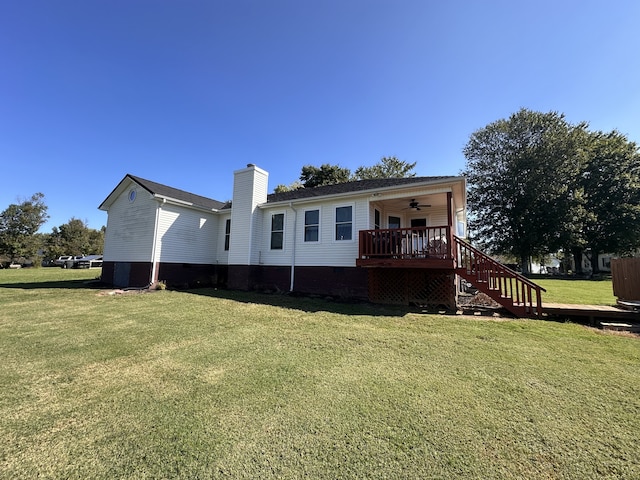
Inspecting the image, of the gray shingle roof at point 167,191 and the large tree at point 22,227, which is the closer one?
the gray shingle roof at point 167,191

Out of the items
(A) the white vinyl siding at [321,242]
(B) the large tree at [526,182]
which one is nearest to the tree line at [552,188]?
(B) the large tree at [526,182]

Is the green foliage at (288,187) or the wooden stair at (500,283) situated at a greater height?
the green foliage at (288,187)

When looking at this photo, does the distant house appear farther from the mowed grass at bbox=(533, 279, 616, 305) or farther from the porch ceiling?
the mowed grass at bbox=(533, 279, 616, 305)

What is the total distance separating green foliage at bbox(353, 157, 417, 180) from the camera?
30.7m

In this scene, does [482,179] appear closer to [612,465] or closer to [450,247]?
[450,247]

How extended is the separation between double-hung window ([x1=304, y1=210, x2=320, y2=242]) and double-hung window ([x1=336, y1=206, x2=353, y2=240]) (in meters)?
0.88

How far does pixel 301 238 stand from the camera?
11375 millimetres

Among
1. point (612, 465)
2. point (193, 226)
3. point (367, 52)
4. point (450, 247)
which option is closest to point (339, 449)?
point (612, 465)

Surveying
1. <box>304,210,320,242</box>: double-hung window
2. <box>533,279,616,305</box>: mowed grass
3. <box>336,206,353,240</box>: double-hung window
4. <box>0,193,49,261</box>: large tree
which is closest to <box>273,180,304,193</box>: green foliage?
<box>304,210,320,242</box>: double-hung window

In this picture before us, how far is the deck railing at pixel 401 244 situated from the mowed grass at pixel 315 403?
3071mm

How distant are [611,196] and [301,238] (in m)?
32.7

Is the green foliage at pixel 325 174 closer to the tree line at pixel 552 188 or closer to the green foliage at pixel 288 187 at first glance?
the green foliage at pixel 288 187

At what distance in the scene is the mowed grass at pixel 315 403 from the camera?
6.72ft

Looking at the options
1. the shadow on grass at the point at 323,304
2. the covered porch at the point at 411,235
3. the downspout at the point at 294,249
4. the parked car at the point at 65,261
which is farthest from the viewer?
the parked car at the point at 65,261
